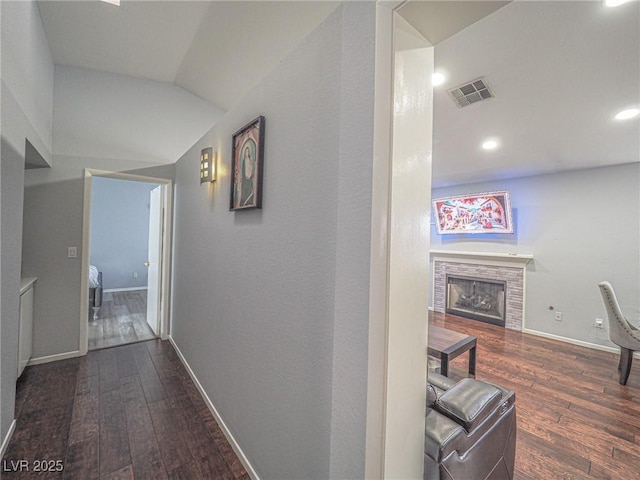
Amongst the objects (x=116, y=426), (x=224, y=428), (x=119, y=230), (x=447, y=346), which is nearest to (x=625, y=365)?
(x=447, y=346)

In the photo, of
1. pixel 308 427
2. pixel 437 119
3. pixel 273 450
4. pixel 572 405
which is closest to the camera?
pixel 308 427

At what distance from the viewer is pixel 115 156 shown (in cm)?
328

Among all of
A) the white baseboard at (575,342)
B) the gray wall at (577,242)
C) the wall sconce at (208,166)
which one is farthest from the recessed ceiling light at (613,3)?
the white baseboard at (575,342)

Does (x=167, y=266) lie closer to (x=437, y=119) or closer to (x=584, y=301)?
(x=437, y=119)

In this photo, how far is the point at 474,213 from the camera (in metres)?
4.94

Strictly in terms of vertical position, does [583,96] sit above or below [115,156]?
above

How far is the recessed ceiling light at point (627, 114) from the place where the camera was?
7.50 feet

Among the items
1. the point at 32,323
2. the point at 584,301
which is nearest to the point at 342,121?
the point at 32,323

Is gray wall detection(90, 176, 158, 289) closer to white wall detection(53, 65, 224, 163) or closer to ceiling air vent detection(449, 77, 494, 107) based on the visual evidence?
white wall detection(53, 65, 224, 163)

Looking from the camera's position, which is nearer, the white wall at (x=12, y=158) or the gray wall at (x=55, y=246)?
the white wall at (x=12, y=158)

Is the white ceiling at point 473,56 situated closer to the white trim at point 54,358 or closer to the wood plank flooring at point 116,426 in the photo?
the wood plank flooring at point 116,426

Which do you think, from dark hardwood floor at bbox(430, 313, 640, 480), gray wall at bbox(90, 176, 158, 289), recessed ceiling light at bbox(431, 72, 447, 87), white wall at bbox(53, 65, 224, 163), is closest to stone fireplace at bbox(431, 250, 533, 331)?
dark hardwood floor at bbox(430, 313, 640, 480)

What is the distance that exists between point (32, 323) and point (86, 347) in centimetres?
55

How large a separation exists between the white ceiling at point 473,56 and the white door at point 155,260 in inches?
63.0
